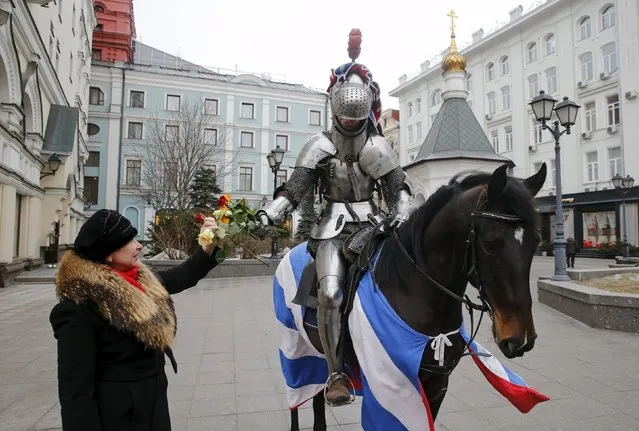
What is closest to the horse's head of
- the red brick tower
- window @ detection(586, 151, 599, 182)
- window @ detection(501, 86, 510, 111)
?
window @ detection(586, 151, 599, 182)

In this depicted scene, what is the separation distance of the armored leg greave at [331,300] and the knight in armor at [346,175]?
0.04 feet

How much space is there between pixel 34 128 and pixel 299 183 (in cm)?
1624

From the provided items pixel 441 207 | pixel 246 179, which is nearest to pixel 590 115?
pixel 246 179

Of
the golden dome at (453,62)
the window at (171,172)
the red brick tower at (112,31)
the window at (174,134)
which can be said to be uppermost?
the red brick tower at (112,31)

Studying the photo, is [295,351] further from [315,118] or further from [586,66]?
[315,118]

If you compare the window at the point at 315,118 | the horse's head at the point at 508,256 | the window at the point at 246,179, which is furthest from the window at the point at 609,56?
the horse's head at the point at 508,256

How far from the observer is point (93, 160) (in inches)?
1385

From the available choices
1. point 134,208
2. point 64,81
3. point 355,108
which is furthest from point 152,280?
point 134,208

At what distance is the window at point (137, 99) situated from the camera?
120 feet

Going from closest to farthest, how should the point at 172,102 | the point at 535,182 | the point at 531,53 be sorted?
the point at 535,182
the point at 531,53
the point at 172,102

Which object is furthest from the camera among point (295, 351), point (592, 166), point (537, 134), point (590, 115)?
point (537, 134)

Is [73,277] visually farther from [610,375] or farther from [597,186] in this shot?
[597,186]

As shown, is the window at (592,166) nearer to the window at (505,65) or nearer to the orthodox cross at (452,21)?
the window at (505,65)

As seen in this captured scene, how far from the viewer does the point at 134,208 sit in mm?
35469
